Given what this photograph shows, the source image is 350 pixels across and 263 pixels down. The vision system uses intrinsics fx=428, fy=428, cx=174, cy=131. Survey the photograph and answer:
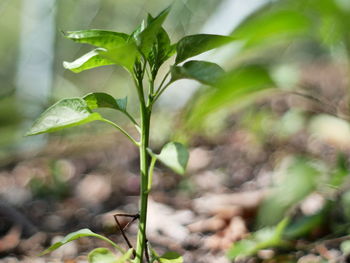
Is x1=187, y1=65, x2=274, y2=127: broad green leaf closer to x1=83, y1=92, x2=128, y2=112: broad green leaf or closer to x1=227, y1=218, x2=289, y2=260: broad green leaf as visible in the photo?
x1=83, y1=92, x2=128, y2=112: broad green leaf

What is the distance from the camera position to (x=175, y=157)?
0.49m

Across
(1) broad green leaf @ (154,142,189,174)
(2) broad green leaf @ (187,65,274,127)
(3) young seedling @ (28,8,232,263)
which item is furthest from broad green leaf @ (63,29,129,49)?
(2) broad green leaf @ (187,65,274,127)

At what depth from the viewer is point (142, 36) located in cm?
51

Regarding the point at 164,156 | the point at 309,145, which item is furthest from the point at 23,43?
the point at 164,156

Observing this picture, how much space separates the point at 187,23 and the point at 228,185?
47.8 inches

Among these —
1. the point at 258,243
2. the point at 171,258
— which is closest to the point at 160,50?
the point at 171,258

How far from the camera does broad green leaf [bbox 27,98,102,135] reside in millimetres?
535

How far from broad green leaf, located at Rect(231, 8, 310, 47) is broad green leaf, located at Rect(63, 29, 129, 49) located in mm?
271

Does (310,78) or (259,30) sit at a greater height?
(259,30)

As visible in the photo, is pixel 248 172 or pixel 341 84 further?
pixel 341 84

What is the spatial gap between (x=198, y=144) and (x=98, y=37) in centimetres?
180

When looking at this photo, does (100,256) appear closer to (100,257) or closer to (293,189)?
(100,257)

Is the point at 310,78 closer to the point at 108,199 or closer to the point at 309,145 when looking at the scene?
the point at 309,145

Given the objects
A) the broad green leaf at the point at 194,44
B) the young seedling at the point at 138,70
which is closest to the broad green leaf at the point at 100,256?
the young seedling at the point at 138,70
